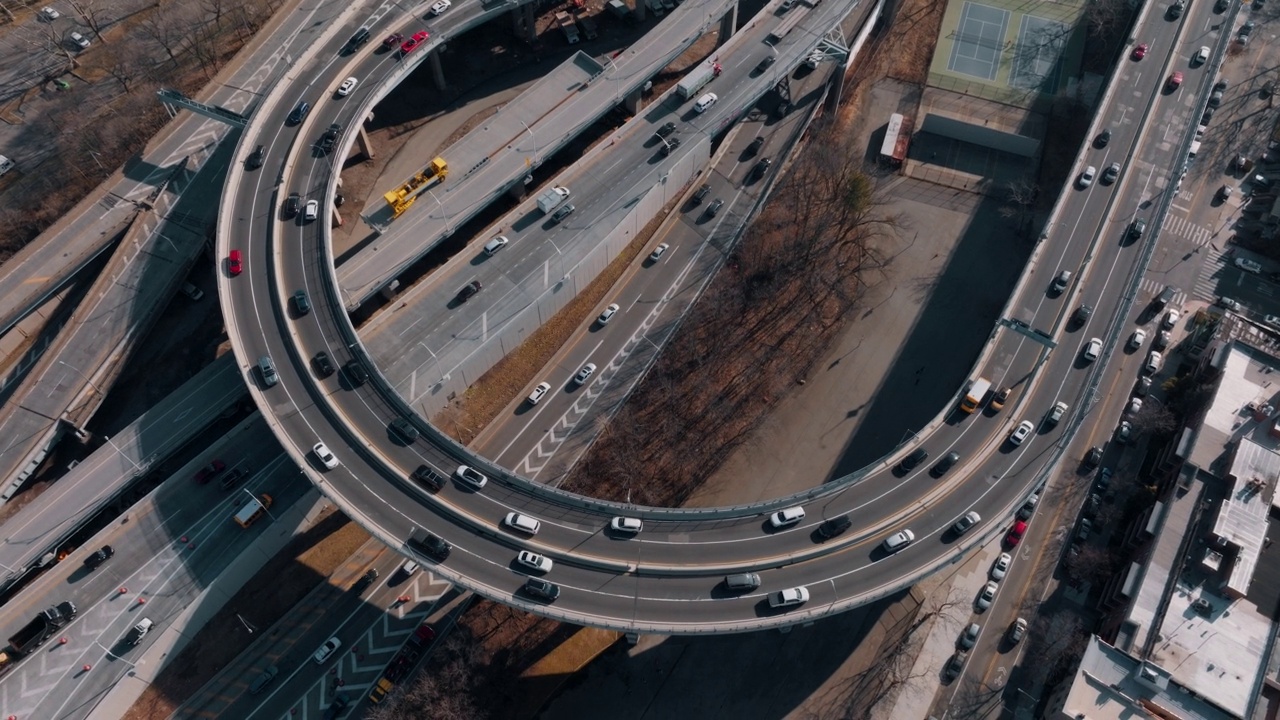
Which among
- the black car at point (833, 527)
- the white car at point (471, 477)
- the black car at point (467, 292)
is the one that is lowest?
the white car at point (471, 477)

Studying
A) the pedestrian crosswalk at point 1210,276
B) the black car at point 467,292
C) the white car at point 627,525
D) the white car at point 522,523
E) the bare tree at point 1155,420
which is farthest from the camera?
the pedestrian crosswalk at point 1210,276

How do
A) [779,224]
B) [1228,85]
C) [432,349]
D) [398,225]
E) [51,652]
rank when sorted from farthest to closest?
[1228,85] < [779,224] < [398,225] < [432,349] < [51,652]

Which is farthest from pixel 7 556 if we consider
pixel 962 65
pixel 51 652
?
pixel 962 65

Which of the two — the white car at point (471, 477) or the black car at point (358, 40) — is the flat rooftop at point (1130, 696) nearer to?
the white car at point (471, 477)

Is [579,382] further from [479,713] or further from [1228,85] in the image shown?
[1228,85]

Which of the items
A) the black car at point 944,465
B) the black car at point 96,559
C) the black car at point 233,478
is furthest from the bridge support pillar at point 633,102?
the black car at point 96,559
